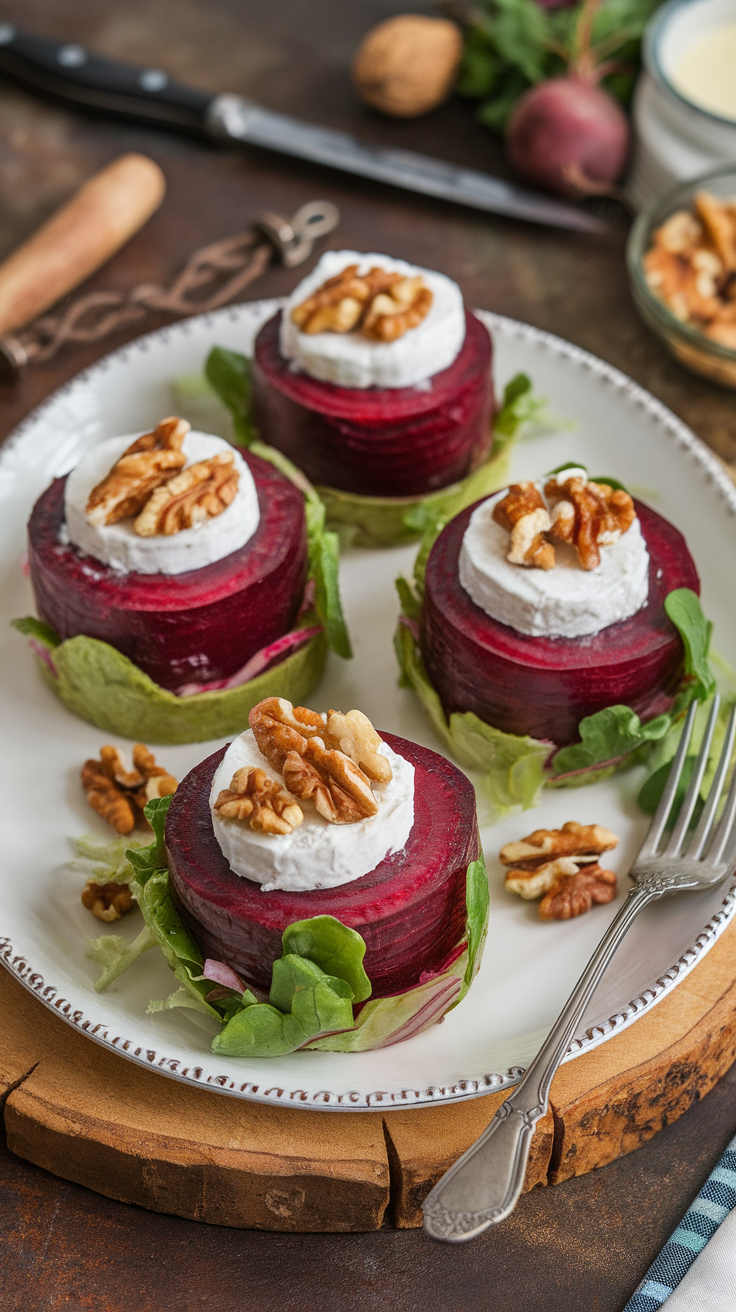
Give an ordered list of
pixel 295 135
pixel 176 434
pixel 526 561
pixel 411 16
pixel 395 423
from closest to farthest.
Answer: pixel 526 561
pixel 176 434
pixel 395 423
pixel 295 135
pixel 411 16

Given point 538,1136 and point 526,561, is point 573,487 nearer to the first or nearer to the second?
point 526,561

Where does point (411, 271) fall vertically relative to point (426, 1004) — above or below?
above

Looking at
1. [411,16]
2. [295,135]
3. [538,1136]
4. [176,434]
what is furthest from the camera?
[411,16]

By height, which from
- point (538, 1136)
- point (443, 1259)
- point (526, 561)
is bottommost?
point (443, 1259)

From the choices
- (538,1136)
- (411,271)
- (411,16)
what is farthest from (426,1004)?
(411,16)

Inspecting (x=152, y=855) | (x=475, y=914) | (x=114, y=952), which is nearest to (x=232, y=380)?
(x=152, y=855)

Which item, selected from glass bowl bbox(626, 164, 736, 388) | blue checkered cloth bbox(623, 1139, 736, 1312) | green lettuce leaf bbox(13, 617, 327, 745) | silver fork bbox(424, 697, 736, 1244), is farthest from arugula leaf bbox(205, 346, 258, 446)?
blue checkered cloth bbox(623, 1139, 736, 1312)

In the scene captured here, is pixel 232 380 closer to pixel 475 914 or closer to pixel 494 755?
pixel 494 755

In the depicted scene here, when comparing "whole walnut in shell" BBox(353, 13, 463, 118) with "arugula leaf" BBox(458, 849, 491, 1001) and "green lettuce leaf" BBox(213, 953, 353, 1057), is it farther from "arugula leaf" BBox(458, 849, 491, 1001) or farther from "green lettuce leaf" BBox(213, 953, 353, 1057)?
"green lettuce leaf" BBox(213, 953, 353, 1057)
